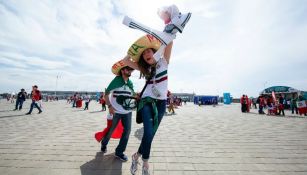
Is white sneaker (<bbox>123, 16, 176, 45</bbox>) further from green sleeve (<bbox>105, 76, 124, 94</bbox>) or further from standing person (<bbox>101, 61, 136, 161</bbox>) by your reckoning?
green sleeve (<bbox>105, 76, 124, 94</bbox>)

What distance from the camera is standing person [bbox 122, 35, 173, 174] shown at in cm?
313

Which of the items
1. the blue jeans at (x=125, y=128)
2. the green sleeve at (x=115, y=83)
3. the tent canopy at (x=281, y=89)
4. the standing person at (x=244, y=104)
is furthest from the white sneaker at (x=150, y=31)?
the tent canopy at (x=281, y=89)

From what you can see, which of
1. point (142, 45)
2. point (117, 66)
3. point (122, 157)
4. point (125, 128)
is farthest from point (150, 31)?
point (122, 157)

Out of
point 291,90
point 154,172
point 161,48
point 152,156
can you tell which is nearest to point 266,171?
point 154,172

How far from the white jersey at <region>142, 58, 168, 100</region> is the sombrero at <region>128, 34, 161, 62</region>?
27 centimetres

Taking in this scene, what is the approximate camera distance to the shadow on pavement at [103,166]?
141 inches

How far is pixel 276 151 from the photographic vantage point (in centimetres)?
533

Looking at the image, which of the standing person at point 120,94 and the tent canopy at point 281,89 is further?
the tent canopy at point 281,89

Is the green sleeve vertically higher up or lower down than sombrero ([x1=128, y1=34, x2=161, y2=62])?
lower down

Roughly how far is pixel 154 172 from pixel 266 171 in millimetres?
1769

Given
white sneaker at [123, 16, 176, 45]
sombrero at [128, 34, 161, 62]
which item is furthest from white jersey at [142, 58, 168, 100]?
white sneaker at [123, 16, 176, 45]

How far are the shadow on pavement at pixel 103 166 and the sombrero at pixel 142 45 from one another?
1798 mm

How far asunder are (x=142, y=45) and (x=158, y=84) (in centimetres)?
57

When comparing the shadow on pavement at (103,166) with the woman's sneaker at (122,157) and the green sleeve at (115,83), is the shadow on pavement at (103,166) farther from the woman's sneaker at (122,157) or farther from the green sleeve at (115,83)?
the green sleeve at (115,83)
